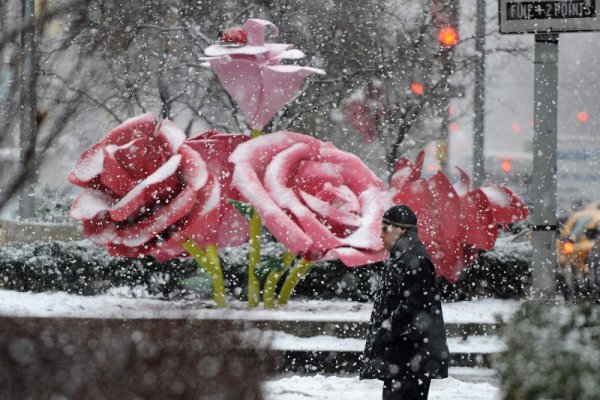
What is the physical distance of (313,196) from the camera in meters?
11.2

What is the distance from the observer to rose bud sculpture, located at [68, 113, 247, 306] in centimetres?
1093

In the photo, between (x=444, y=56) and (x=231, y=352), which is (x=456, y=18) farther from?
(x=231, y=352)

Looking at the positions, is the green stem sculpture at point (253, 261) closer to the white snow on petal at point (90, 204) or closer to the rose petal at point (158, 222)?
the rose petal at point (158, 222)

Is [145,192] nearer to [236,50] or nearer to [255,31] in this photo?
[236,50]

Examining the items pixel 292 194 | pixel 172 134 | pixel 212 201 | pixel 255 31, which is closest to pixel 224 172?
pixel 212 201

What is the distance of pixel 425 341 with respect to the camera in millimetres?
6965

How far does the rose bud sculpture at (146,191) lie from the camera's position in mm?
10930

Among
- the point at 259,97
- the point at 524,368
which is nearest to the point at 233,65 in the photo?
the point at 259,97

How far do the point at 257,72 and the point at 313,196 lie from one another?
137 centimetres

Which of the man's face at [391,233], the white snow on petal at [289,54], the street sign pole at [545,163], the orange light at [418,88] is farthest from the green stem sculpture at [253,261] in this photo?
the orange light at [418,88]

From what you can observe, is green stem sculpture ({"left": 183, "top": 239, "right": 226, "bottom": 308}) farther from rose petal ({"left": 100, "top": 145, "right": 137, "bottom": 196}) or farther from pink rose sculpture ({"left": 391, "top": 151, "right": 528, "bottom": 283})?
pink rose sculpture ({"left": 391, "top": 151, "right": 528, "bottom": 283})

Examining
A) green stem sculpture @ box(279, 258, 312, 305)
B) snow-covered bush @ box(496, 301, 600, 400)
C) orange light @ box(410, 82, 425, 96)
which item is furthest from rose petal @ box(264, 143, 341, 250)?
orange light @ box(410, 82, 425, 96)

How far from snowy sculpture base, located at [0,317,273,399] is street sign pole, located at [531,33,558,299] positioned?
135 inches

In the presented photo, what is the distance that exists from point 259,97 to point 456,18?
27.9 ft
